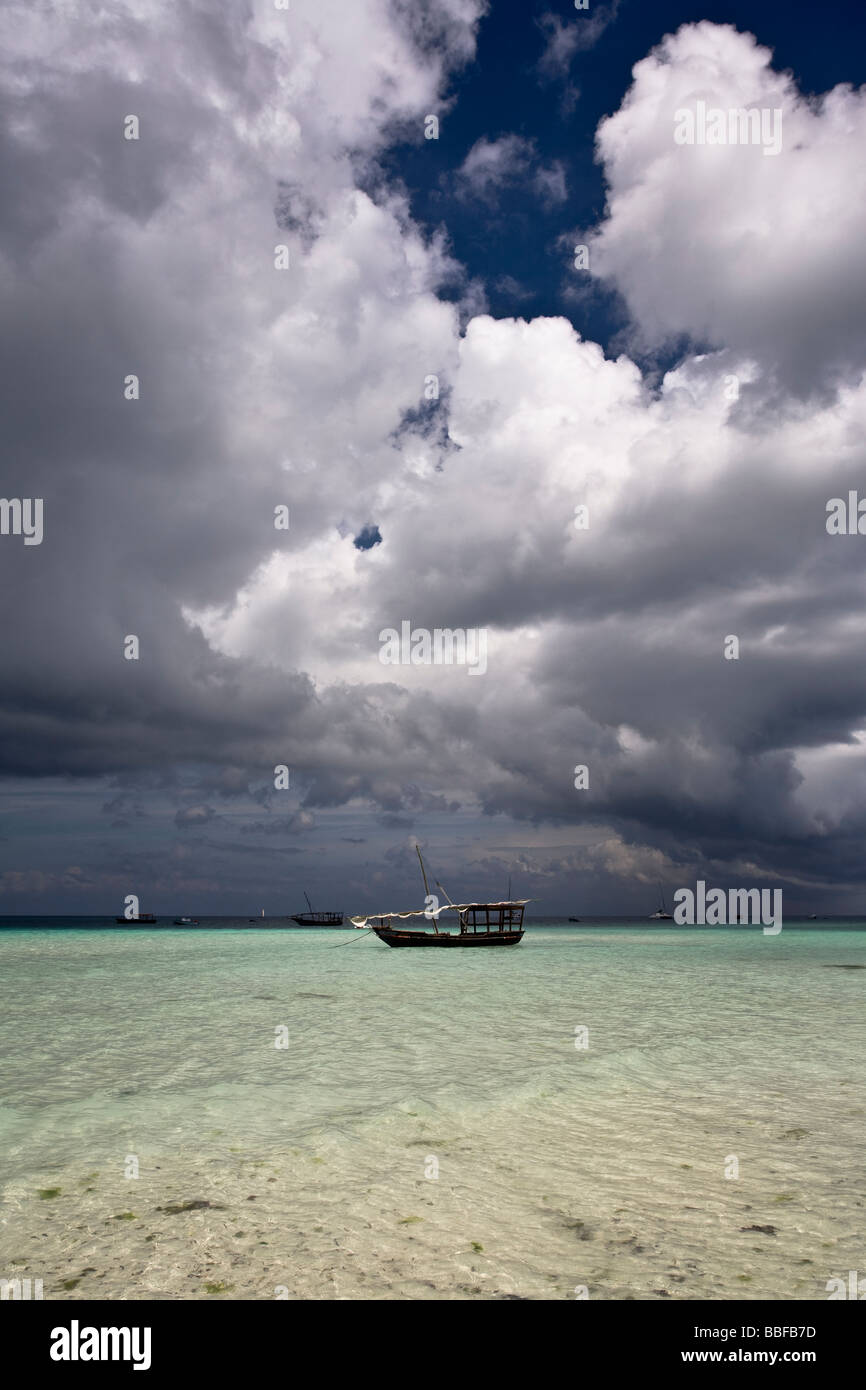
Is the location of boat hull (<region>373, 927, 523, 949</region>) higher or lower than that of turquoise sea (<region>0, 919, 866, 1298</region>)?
lower

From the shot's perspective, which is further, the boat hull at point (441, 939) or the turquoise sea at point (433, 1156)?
the boat hull at point (441, 939)

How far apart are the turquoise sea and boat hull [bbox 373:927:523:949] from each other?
129 feet

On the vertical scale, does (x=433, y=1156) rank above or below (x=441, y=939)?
above

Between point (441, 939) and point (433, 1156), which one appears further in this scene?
point (441, 939)

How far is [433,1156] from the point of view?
30.1ft

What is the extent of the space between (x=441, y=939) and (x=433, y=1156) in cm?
5316

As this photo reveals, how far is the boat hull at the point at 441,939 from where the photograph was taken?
60.3m

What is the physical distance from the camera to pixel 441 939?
60438 millimetres

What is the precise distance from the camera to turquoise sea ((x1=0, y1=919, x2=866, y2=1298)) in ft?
20.1

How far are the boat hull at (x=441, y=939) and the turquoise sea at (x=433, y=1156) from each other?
39.4 metres
